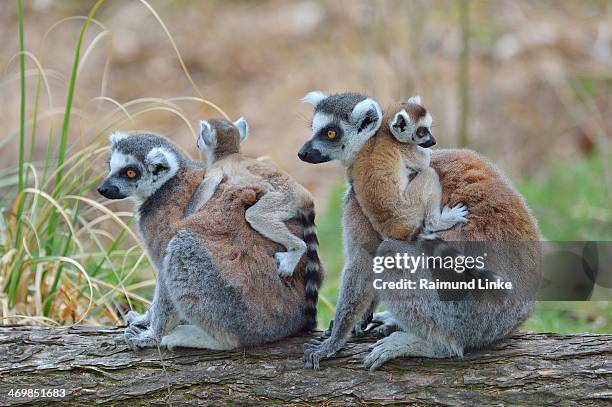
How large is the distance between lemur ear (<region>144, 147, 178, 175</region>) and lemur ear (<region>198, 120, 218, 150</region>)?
0.38 m

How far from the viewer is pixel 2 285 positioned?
5527 millimetres

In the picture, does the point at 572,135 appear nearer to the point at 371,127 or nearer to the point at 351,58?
the point at 351,58

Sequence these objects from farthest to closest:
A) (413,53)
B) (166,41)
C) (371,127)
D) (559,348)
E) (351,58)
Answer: (166,41), (351,58), (413,53), (371,127), (559,348)

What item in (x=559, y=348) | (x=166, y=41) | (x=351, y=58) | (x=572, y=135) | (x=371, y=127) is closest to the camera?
(x=559, y=348)

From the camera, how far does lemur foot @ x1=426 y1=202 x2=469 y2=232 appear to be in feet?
13.8

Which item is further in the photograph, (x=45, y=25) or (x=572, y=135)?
(x=45, y=25)

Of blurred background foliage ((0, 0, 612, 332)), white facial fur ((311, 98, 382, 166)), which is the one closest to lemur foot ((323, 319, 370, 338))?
white facial fur ((311, 98, 382, 166))

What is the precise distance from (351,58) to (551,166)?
13.1ft

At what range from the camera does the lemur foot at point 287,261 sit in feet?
14.7

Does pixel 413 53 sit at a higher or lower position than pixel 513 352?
higher

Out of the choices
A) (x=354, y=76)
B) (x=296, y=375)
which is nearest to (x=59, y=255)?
(x=296, y=375)

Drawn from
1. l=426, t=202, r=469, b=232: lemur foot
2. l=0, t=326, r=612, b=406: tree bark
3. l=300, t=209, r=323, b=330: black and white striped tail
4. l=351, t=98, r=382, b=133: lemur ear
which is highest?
l=351, t=98, r=382, b=133: lemur ear

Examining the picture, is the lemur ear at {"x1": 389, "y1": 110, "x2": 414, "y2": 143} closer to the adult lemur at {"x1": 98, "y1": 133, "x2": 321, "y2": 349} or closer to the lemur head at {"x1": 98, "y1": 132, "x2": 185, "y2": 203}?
the adult lemur at {"x1": 98, "y1": 133, "x2": 321, "y2": 349}

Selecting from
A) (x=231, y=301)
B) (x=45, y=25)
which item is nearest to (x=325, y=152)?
(x=231, y=301)
